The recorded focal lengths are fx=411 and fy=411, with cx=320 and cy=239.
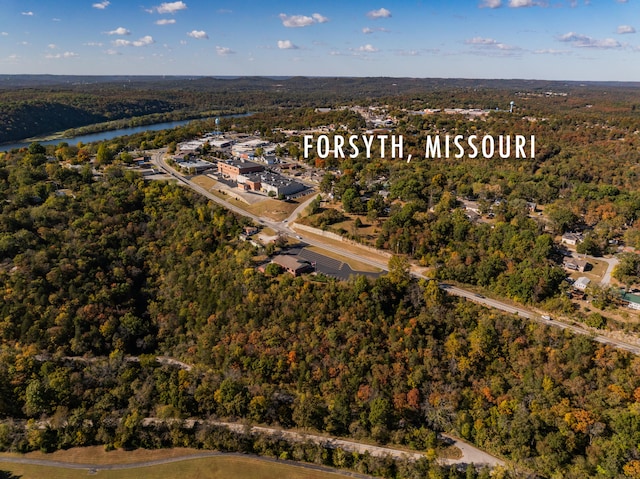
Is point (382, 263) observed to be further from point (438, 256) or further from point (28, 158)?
point (28, 158)

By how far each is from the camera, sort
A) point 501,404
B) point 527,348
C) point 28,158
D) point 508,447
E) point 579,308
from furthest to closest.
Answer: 1. point 28,158
2. point 579,308
3. point 527,348
4. point 501,404
5. point 508,447

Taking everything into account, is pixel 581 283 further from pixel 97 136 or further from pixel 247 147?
pixel 97 136

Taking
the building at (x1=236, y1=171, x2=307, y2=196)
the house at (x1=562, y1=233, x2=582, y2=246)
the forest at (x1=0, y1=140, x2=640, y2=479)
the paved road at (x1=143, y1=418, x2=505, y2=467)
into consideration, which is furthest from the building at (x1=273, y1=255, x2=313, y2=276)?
the house at (x1=562, y1=233, x2=582, y2=246)

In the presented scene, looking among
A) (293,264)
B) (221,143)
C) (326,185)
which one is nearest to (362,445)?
(293,264)

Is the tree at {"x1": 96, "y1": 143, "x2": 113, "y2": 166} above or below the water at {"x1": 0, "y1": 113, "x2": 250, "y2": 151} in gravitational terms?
below

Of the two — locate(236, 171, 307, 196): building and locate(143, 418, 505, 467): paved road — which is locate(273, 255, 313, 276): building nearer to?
locate(143, 418, 505, 467): paved road

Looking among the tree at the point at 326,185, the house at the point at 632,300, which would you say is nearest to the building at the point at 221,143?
the tree at the point at 326,185

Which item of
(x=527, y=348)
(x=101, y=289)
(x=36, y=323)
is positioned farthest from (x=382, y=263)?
(x=36, y=323)
